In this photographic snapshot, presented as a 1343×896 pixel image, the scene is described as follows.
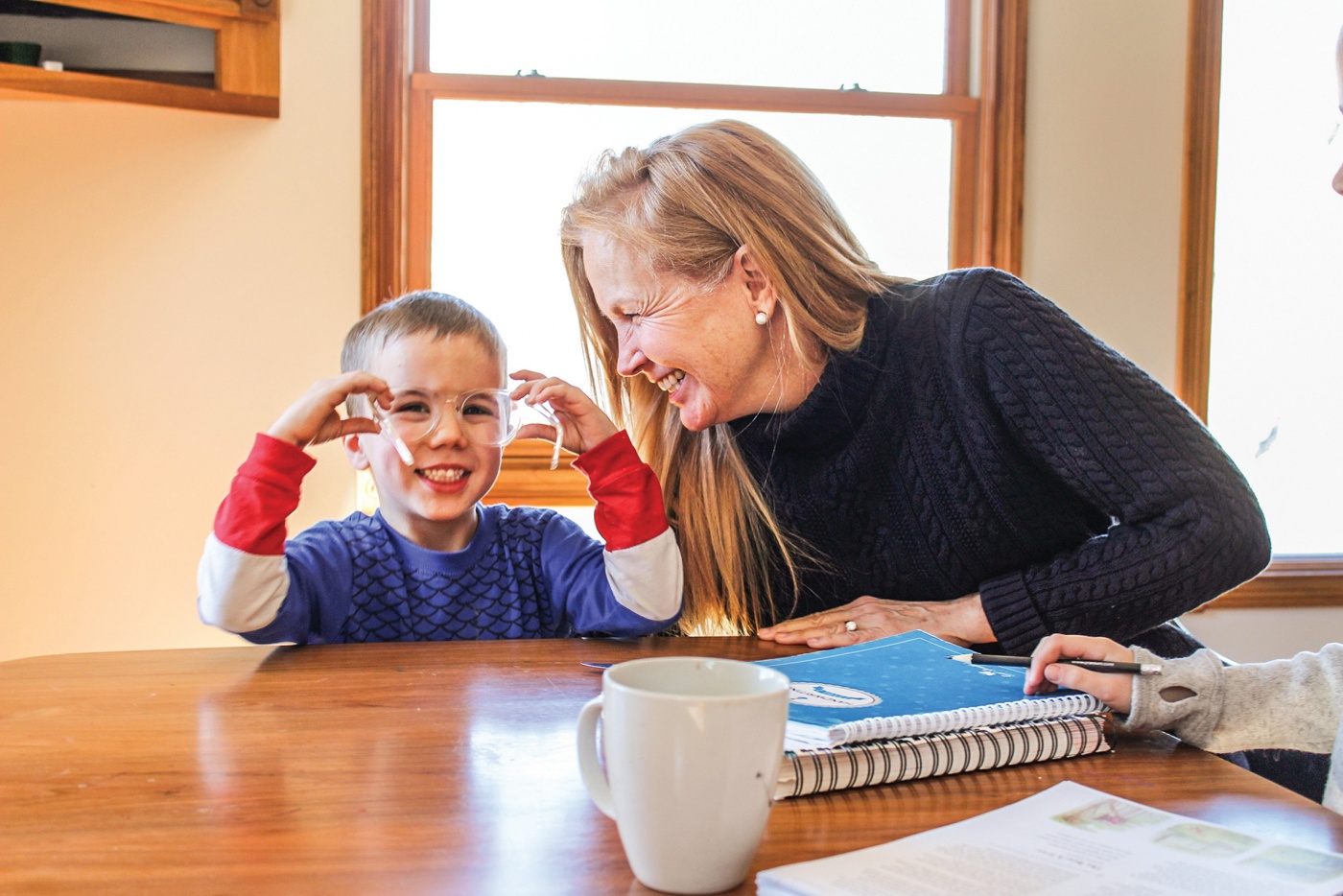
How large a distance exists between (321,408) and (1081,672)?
813mm

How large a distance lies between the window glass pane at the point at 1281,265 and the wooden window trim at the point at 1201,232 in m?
0.08

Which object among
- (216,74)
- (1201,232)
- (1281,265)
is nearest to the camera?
(216,74)

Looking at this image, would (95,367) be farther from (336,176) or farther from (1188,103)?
(1188,103)

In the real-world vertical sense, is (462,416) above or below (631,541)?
above

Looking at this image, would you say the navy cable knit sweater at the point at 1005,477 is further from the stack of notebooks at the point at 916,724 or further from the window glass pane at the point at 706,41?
the window glass pane at the point at 706,41

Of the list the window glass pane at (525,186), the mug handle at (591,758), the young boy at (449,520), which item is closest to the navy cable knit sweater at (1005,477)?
the young boy at (449,520)

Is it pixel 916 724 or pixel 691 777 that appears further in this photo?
pixel 916 724

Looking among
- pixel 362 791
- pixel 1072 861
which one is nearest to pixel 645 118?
pixel 362 791

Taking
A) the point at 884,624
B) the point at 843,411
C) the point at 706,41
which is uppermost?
the point at 706,41

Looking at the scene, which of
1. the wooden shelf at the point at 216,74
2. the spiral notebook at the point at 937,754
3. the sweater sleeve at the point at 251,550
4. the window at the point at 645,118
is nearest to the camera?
the spiral notebook at the point at 937,754

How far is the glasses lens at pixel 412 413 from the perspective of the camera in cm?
128

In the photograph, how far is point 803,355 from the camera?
1.34m

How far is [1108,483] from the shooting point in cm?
120

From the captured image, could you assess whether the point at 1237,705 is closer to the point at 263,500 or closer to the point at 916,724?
the point at 916,724
